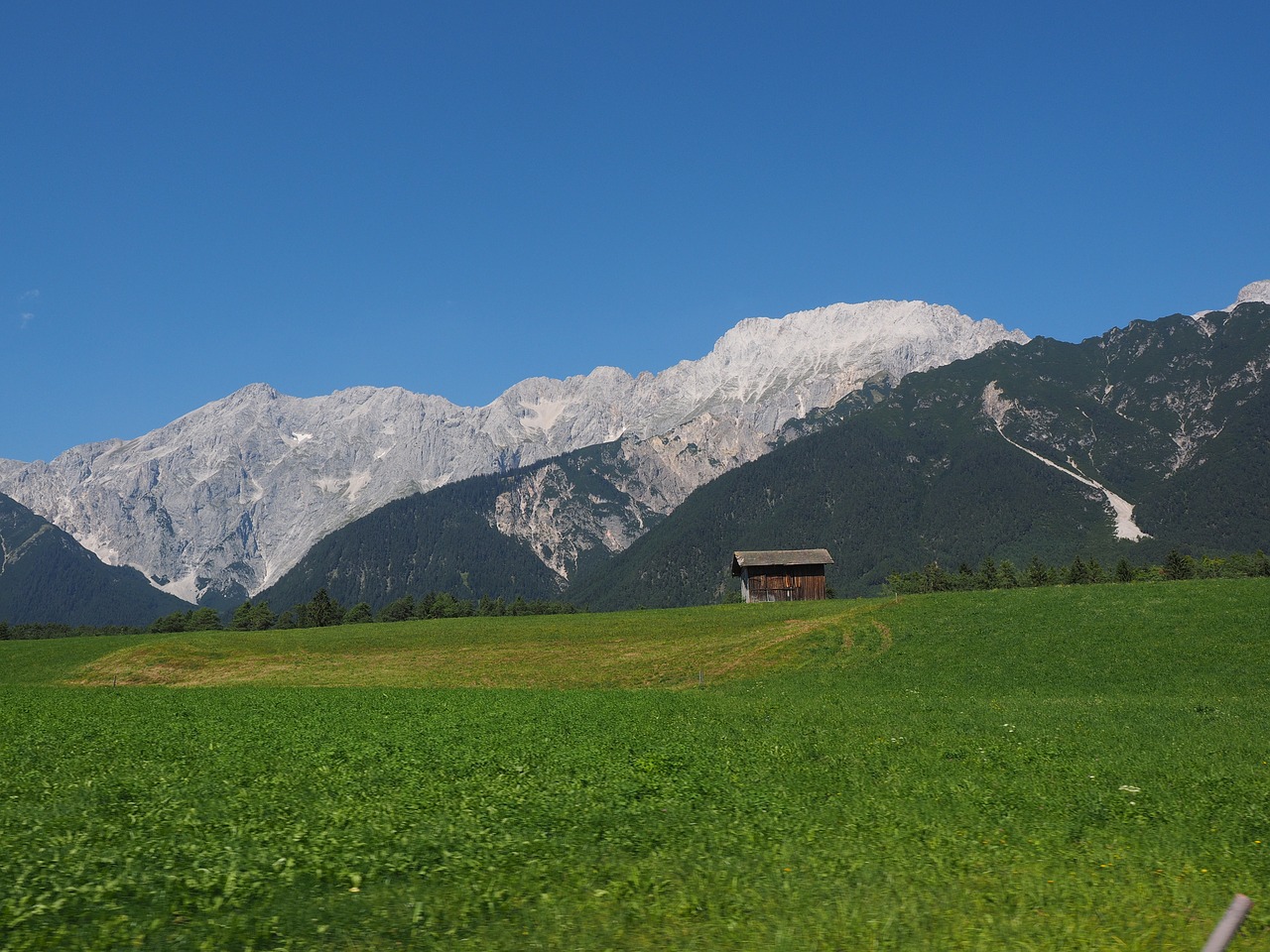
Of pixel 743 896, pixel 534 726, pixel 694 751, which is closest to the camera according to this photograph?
pixel 743 896

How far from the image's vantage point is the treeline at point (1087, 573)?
11956 centimetres

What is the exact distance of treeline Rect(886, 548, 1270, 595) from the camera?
120m

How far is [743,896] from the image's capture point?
43.2 feet

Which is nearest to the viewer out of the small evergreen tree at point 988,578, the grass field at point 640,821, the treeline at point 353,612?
the grass field at point 640,821

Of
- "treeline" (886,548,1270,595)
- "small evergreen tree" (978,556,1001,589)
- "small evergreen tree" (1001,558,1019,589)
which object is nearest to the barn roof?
"treeline" (886,548,1270,595)

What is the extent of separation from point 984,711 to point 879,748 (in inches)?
460

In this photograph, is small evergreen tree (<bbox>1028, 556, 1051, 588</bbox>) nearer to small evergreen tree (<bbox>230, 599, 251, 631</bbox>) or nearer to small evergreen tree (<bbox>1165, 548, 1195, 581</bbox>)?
small evergreen tree (<bbox>1165, 548, 1195, 581</bbox>)

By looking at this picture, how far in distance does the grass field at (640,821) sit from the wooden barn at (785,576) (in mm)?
71845

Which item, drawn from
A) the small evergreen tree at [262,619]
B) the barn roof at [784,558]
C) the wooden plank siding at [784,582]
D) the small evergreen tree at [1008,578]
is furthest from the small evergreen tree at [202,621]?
the small evergreen tree at [1008,578]

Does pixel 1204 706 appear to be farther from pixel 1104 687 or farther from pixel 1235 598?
pixel 1235 598

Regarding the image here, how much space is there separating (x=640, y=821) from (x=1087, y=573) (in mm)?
139659

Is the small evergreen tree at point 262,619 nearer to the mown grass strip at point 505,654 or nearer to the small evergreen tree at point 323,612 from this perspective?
the small evergreen tree at point 323,612

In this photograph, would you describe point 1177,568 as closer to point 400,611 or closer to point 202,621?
point 400,611

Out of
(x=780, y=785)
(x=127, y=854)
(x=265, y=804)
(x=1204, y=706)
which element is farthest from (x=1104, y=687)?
(x=127, y=854)
